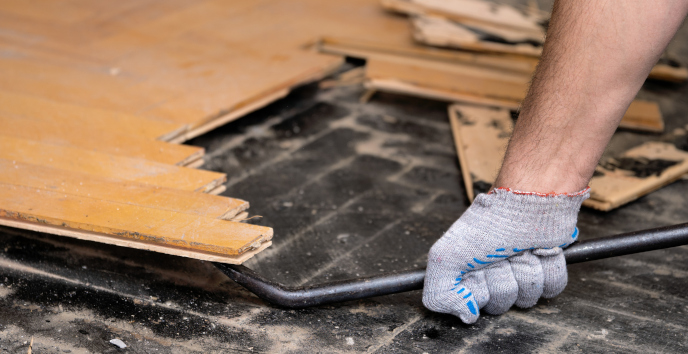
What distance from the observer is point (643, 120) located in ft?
7.84

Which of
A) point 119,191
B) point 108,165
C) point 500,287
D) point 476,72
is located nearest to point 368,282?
point 500,287

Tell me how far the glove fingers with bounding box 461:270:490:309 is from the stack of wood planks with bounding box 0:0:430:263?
1.48 ft

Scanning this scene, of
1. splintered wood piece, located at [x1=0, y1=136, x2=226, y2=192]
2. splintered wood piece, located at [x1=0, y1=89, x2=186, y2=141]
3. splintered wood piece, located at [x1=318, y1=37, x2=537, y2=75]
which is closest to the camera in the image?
splintered wood piece, located at [x1=0, y1=136, x2=226, y2=192]

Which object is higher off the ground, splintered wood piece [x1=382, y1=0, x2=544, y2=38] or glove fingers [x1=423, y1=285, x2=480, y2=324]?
splintered wood piece [x1=382, y1=0, x2=544, y2=38]

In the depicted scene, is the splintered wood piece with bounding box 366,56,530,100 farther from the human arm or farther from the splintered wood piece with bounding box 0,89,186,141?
the human arm

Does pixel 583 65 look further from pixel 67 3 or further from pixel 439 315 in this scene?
pixel 67 3

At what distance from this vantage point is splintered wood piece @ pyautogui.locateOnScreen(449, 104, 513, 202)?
2.02m

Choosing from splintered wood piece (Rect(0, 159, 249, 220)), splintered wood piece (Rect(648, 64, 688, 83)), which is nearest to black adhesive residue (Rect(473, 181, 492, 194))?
splintered wood piece (Rect(0, 159, 249, 220))

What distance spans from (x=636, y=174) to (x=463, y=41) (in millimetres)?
971

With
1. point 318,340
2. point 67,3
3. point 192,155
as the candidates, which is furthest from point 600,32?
point 67,3

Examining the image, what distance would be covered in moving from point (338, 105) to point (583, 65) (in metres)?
1.31

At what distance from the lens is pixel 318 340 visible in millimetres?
1377


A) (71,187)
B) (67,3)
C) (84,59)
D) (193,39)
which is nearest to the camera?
(71,187)

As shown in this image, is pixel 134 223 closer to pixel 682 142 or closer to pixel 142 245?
pixel 142 245
